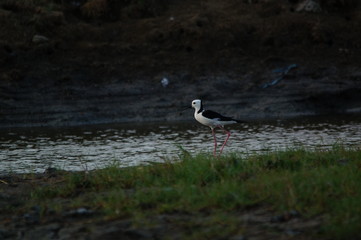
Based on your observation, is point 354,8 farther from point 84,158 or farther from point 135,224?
point 135,224

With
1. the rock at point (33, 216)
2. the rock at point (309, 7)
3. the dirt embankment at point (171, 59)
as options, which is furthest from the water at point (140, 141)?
the rock at point (309, 7)

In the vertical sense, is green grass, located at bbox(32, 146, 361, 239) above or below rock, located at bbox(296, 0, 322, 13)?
below

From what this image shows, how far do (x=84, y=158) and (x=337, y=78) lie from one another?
9.27 m

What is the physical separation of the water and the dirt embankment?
121cm

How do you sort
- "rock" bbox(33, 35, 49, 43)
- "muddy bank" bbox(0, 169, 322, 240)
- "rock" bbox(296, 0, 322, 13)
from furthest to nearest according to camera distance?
1. "rock" bbox(296, 0, 322, 13)
2. "rock" bbox(33, 35, 49, 43)
3. "muddy bank" bbox(0, 169, 322, 240)

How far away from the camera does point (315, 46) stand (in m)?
20.3

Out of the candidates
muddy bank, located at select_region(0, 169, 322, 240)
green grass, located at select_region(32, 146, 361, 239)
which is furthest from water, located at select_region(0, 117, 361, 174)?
muddy bank, located at select_region(0, 169, 322, 240)

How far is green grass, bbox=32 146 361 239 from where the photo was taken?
6094mm

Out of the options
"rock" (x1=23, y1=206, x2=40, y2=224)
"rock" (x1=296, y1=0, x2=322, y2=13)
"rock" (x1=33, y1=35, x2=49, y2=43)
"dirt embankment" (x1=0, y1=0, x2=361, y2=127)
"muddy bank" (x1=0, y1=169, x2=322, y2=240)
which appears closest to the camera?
"muddy bank" (x1=0, y1=169, x2=322, y2=240)

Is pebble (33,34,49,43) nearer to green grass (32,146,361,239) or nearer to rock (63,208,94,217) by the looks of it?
green grass (32,146,361,239)

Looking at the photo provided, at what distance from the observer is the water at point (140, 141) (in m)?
11.9

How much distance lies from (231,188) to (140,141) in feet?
24.6

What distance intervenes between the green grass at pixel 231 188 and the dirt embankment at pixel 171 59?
9.18m

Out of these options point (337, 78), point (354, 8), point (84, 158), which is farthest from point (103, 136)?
point (354, 8)
